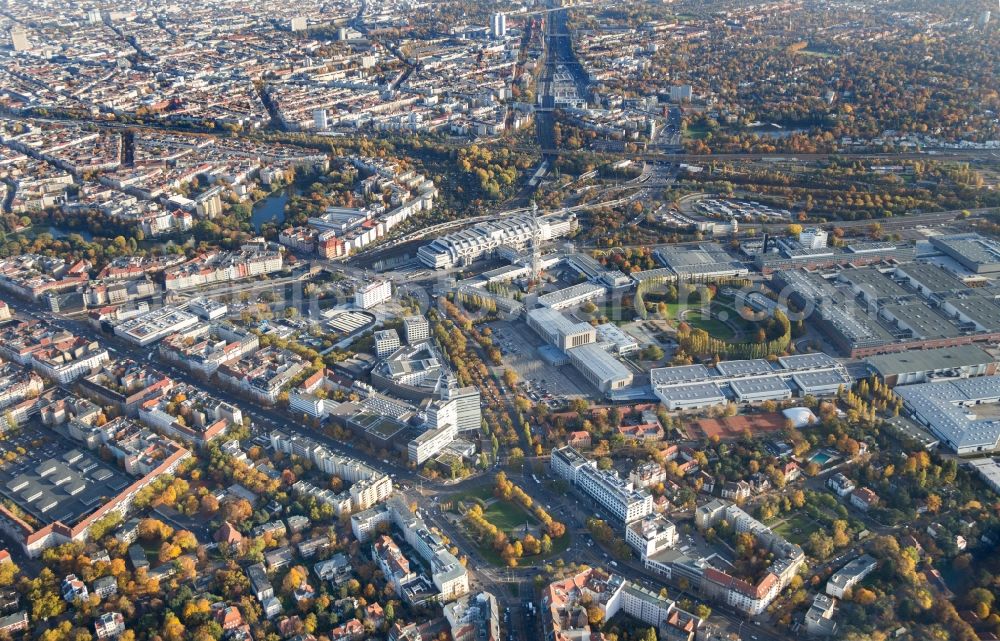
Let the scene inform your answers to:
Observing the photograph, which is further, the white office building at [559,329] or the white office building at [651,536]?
the white office building at [559,329]

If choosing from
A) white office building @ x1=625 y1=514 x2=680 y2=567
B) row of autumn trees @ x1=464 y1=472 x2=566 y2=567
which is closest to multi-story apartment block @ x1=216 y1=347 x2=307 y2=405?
row of autumn trees @ x1=464 y1=472 x2=566 y2=567

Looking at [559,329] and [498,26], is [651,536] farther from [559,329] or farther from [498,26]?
[498,26]

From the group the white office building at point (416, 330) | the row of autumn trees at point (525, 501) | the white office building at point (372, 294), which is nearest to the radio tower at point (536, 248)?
the white office building at point (372, 294)

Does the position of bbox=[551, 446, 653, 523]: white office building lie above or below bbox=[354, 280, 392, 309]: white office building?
below

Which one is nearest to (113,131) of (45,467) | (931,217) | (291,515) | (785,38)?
(45,467)

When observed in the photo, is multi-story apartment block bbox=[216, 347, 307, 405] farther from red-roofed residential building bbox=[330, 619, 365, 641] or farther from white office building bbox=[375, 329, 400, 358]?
red-roofed residential building bbox=[330, 619, 365, 641]

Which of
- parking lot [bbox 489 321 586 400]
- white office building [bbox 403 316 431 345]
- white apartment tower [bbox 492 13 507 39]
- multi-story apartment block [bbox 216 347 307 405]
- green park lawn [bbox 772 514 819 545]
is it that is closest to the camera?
green park lawn [bbox 772 514 819 545]

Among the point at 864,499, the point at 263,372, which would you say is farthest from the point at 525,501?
the point at 263,372

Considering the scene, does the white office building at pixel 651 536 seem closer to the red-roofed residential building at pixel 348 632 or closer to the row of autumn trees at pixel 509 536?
the row of autumn trees at pixel 509 536
